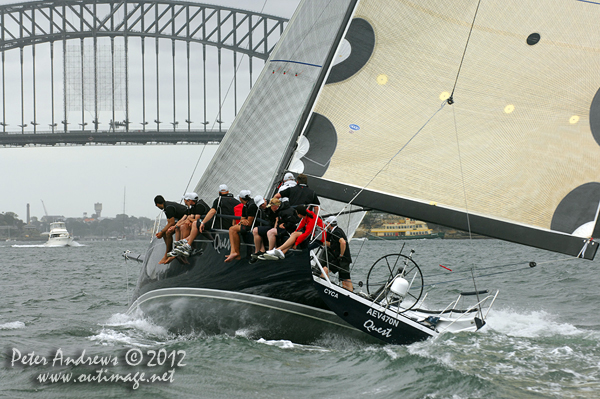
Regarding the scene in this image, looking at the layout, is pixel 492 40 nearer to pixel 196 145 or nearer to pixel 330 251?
pixel 330 251

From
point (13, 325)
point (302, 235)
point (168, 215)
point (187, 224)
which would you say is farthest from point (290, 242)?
point (13, 325)

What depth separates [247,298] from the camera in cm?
491

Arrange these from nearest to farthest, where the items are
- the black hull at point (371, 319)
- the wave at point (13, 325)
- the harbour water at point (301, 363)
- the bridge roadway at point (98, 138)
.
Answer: the harbour water at point (301, 363) → the black hull at point (371, 319) → the wave at point (13, 325) → the bridge roadway at point (98, 138)

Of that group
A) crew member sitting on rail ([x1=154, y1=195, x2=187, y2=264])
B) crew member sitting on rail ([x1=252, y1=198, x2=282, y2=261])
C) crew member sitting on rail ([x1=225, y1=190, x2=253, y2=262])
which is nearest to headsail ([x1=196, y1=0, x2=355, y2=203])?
crew member sitting on rail ([x1=154, y1=195, x2=187, y2=264])

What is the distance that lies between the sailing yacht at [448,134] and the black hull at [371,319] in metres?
0.25

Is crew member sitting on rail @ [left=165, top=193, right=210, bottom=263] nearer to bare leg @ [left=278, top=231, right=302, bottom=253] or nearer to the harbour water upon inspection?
the harbour water

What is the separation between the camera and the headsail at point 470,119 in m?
5.13

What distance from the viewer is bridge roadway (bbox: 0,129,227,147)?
121ft

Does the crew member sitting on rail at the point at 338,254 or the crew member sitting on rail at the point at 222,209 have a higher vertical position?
the crew member sitting on rail at the point at 222,209

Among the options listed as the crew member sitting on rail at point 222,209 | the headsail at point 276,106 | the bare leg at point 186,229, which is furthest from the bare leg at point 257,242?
the headsail at point 276,106

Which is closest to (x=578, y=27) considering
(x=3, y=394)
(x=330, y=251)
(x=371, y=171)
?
(x=371, y=171)

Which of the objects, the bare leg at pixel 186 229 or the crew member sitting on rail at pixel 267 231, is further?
the bare leg at pixel 186 229

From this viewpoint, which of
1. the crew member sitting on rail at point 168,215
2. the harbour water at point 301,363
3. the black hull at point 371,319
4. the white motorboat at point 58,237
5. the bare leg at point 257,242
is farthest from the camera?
the white motorboat at point 58,237

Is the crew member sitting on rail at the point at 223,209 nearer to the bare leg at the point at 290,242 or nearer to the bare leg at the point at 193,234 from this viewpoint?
the bare leg at the point at 193,234
